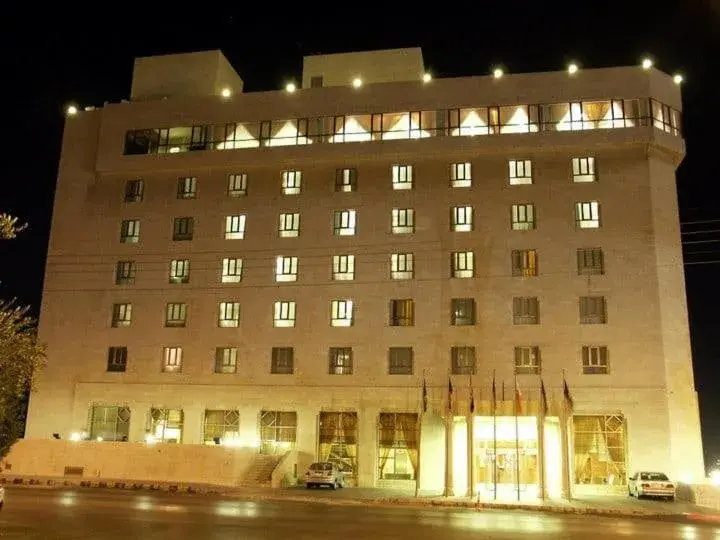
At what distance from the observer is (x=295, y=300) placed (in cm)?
4525

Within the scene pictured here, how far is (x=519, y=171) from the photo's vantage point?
44.8m

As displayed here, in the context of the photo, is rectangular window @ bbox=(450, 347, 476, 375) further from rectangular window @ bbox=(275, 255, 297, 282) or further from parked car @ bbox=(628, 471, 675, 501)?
rectangular window @ bbox=(275, 255, 297, 282)

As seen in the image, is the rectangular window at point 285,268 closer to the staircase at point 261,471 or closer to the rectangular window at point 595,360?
A: the staircase at point 261,471

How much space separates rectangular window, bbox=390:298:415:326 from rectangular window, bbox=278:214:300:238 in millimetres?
7687

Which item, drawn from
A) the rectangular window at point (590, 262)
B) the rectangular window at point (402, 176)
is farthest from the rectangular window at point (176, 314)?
the rectangular window at point (590, 262)

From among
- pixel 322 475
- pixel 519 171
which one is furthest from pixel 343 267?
pixel 322 475

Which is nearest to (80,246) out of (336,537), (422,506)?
(422,506)

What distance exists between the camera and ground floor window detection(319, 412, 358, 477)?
4291 centimetres

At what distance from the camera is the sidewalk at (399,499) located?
30703mm

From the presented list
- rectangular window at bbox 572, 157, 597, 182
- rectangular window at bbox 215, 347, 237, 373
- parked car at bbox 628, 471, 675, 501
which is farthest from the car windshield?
rectangular window at bbox 215, 347, 237, 373

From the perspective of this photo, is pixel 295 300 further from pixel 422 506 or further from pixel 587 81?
pixel 587 81

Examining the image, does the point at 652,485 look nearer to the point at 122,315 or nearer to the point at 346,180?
the point at 346,180

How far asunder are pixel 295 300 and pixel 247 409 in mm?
7020

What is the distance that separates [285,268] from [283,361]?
18.6 feet
